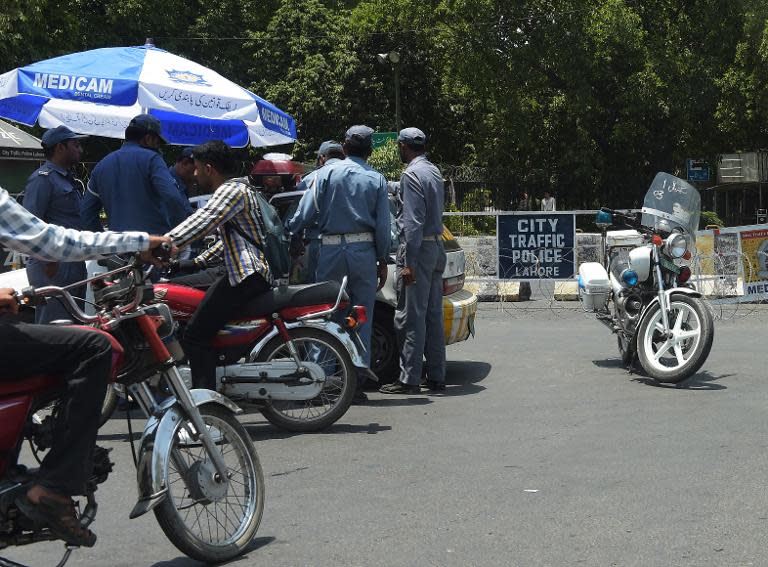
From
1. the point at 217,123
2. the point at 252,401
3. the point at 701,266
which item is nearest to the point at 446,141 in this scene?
the point at 701,266

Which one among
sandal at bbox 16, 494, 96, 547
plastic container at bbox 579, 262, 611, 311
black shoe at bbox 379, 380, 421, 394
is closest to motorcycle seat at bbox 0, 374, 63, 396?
sandal at bbox 16, 494, 96, 547

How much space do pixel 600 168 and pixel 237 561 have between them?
3338cm

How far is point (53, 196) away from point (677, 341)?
4666 mm

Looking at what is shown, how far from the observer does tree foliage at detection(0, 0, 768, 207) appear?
1339 inches

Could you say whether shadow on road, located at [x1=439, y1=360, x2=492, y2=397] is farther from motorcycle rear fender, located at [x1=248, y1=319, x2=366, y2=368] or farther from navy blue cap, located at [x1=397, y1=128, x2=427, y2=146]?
navy blue cap, located at [x1=397, y1=128, x2=427, y2=146]

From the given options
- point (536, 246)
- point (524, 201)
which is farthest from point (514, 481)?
point (524, 201)

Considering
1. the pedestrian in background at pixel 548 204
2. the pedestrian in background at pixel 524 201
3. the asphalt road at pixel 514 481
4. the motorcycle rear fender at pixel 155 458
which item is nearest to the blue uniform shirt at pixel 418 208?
the asphalt road at pixel 514 481

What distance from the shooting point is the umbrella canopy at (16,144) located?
71.9ft

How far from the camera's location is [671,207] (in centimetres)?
967

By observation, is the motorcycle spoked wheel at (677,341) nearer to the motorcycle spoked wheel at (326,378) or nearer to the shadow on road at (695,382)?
the shadow on road at (695,382)

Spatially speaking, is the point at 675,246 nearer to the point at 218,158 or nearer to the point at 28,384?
the point at 218,158

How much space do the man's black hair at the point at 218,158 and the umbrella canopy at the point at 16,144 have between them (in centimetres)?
1573

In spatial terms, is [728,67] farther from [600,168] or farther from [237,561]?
[237,561]

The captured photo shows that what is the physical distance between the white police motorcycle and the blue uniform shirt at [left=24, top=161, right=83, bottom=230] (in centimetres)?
410
